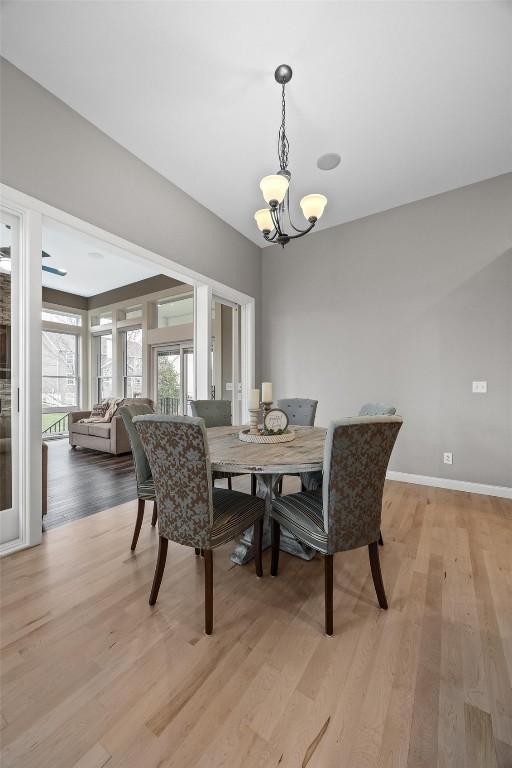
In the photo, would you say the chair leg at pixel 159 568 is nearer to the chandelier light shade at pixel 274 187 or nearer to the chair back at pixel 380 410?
the chair back at pixel 380 410

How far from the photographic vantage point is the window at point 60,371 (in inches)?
281

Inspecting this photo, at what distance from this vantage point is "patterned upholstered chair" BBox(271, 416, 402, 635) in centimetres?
136

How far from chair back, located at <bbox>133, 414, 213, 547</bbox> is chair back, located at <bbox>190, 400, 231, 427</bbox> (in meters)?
1.26

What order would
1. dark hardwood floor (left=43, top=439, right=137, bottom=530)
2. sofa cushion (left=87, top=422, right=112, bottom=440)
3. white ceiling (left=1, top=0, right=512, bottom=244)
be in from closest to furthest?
white ceiling (left=1, top=0, right=512, bottom=244), dark hardwood floor (left=43, top=439, right=137, bottom=530), sofa cushion (left=87, top=422, right=112, bottom=440)

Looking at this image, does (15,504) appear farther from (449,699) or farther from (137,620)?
(449,699)

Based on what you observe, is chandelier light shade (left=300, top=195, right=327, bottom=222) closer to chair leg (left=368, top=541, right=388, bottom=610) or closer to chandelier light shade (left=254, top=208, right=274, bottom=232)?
chandelier light shade (left=254, top=208, right=274, bottom=232)

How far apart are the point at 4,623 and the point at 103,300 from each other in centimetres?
698

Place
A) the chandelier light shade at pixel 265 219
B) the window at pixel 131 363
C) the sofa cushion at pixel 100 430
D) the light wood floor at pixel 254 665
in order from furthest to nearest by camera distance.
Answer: the window at pixel 131 363
the sofa cushion at pixel 100 430
the chandelier light shade at pixel 265 219
the light wood floor at pixel 254 665

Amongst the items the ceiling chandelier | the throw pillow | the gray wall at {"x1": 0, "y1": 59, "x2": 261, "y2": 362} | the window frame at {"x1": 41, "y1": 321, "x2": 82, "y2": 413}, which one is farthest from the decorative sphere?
the window frame at {"x1": 41, "y1": 321, "x2": 82, "y2": 413}

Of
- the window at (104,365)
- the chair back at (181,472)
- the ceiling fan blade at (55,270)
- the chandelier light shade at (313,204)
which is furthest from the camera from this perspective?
the window at (104,365)

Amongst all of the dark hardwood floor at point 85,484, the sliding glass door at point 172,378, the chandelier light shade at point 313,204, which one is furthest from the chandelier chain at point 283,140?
the sliding glass door at point 172,378

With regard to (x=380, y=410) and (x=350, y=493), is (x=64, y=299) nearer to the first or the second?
(x=380, y=410)

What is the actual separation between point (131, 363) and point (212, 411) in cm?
477

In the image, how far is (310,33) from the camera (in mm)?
1828
